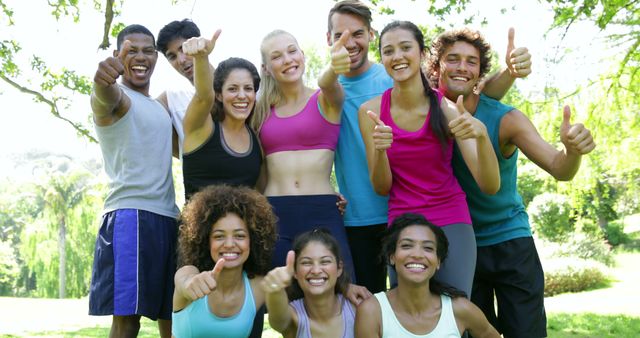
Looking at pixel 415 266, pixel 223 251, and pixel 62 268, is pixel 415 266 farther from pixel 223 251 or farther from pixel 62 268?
pixel 62 268

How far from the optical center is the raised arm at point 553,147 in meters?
3.55

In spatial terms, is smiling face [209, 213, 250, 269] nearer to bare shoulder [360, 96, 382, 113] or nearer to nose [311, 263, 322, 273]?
nose [311, 263, 322, 273]

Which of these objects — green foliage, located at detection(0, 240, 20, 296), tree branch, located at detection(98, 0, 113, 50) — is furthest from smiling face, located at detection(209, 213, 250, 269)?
green foliage, located at detection(0, 240, 20, 296)

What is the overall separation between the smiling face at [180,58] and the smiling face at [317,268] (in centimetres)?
180

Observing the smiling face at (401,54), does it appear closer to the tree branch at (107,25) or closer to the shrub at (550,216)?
the tree branch at (107,25)

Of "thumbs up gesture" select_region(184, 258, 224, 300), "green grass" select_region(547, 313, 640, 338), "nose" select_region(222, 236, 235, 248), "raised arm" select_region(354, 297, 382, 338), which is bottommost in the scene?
"green grass" select_region(547, 313, 640, 338)

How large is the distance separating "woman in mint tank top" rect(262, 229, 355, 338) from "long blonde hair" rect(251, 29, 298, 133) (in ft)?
2.79

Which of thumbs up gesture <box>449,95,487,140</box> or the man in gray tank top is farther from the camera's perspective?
the man in gray tank top

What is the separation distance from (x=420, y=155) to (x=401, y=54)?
2.05 feet

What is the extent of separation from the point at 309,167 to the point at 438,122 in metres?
0.87

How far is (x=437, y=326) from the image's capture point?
4.00 meters

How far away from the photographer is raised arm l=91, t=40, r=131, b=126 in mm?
3889

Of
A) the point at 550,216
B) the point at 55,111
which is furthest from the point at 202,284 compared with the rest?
the point at 550,216

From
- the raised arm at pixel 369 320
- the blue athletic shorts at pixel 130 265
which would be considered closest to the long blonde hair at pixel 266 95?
the blue athletic shorts at pixel 130 265
